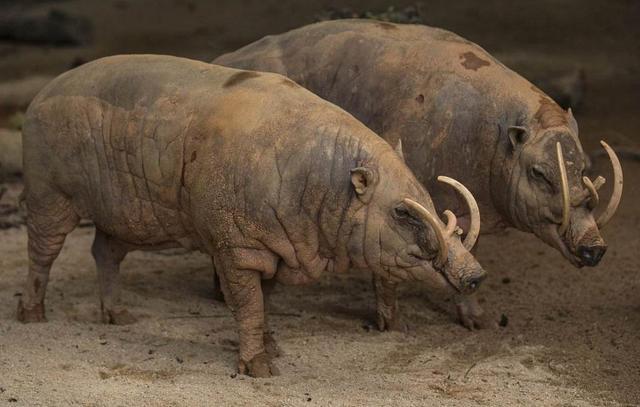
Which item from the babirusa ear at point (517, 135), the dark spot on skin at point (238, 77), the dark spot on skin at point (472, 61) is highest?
the dark spot on skin at point (238, 77)

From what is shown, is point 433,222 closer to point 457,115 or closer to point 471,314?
point 457,115

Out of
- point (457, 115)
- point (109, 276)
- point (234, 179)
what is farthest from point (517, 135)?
point (109, 276)

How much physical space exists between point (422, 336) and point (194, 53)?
8.49m

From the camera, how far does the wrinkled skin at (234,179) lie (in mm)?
6645

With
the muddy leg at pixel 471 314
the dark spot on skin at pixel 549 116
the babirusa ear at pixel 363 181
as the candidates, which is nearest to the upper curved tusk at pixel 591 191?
the dark spot on skin at pixel 549 116

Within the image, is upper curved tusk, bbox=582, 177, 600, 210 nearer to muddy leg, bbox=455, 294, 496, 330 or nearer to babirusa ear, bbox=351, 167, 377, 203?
muddy leg, bbox=455, 294, 496, 330

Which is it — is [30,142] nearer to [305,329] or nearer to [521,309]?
[305,329]

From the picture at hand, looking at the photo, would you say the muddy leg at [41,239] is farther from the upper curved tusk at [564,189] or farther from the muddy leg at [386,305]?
the upper curved tusk at [564,189]

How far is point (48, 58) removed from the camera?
15727mm

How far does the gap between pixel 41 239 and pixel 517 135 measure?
3070mm

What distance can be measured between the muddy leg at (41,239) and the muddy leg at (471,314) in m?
2.60

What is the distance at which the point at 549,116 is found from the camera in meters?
7.48

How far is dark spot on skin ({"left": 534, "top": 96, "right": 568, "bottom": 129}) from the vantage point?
745 cm

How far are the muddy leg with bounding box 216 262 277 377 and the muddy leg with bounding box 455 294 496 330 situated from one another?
5.52ft
